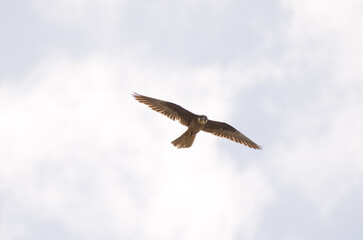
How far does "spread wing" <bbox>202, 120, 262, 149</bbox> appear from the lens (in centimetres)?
2483

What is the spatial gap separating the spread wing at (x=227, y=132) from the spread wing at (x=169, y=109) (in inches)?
38.7

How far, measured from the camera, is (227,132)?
25.3m

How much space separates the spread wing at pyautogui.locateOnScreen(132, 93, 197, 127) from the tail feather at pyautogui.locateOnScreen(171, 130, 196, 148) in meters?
0.48

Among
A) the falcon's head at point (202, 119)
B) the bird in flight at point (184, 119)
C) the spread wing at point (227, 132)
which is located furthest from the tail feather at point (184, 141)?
the spread wing at point (227, 132)

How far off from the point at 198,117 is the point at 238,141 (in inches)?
90.3

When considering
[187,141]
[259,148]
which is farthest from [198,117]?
[259,148]

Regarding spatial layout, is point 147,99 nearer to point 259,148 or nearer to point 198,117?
point 198,117

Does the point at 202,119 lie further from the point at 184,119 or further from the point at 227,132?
the point at 227,132

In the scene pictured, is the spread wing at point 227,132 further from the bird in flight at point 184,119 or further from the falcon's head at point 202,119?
the falcon's head at point 202,119

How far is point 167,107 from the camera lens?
2416 cm

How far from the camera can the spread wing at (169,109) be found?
23984 millimetres

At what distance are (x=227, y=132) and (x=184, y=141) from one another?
7.48 feet

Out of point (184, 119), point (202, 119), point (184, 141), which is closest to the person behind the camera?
point (184, 141)

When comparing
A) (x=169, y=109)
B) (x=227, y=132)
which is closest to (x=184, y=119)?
(x=169, y=109)
